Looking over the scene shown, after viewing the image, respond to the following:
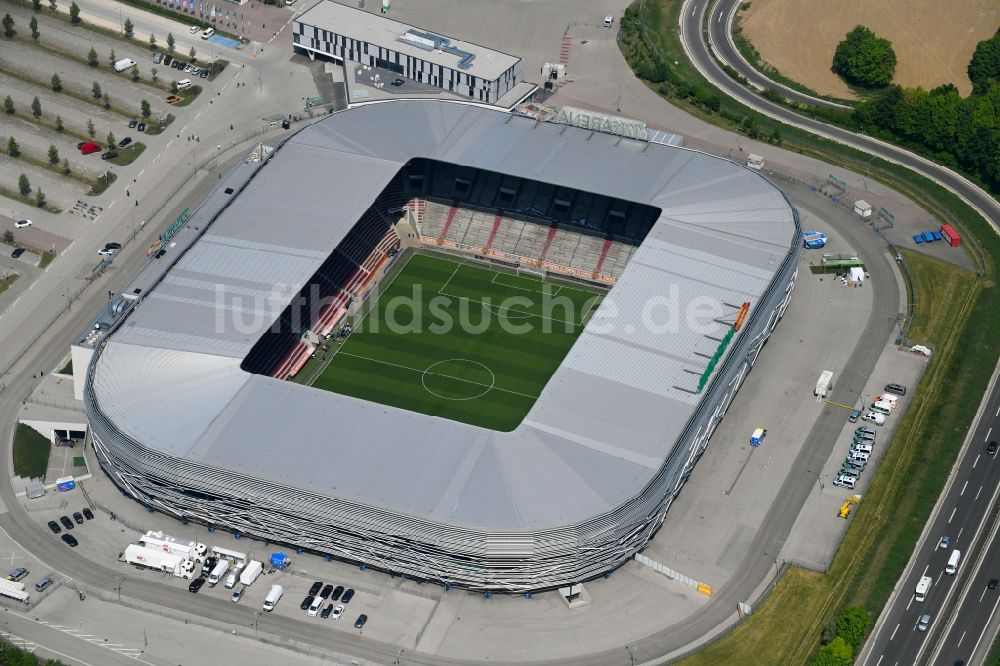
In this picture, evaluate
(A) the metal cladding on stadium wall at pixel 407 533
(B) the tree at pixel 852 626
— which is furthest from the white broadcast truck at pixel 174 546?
(B) the tree at pixel 852 626

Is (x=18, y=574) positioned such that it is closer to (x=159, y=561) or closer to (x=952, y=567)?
(x=159, y=561)

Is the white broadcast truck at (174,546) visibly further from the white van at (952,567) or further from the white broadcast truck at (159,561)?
the white van at (952,567)

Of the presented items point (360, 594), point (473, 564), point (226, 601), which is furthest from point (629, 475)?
point (226, 601)

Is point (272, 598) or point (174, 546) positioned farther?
point (174, 546)

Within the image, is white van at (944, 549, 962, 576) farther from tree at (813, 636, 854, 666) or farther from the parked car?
the parked car

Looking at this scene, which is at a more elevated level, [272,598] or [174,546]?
[272,598]

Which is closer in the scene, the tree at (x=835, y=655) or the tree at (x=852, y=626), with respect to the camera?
the tree at (x=835, y=655)

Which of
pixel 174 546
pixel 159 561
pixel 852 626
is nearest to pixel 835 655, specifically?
pixel 852 626
